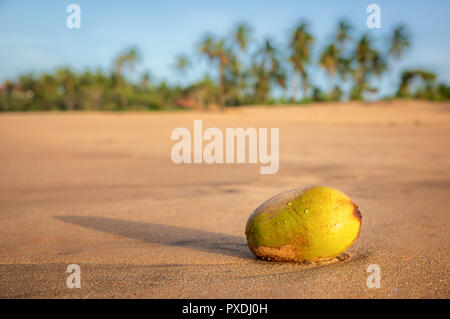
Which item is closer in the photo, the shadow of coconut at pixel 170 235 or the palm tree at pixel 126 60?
the shadow of coconut at pixel 170 235

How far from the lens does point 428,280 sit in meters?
1.99

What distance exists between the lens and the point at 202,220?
145 inches

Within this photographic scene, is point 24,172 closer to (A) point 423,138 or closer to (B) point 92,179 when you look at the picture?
(B) point 92,179

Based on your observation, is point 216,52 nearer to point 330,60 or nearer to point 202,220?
point 330,60

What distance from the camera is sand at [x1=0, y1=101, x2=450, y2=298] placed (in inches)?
76.4

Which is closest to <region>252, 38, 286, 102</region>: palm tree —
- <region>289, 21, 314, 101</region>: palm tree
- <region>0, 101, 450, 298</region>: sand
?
<region>289, 21, 314, 101</region>: palm tree

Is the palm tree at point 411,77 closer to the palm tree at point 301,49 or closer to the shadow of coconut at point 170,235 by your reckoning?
the palm tree at point 301,49

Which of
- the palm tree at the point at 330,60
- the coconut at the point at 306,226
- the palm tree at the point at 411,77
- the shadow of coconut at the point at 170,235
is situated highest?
the palm tree at the point at 330,60

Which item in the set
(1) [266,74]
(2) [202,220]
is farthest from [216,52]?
(2) [202,220]

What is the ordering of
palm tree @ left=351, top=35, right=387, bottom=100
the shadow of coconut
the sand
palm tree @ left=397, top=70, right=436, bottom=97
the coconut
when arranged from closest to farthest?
the sand < the coconut < the shadow of coconut < palm tree @ left=397, top=70, right=436, bottom=97 < palm tree @ left=351, top=35, right=387, bottom=100

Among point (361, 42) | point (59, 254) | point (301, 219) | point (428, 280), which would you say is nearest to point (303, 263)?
point (301, 219)

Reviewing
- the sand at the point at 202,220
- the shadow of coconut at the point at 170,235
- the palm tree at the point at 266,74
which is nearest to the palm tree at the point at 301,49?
the palm tree at the point at 266,74

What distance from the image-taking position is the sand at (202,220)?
1941 mm

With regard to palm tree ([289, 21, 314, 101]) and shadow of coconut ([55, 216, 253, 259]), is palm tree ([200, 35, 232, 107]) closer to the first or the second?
palm tree ([289, 21, 314, 101])
